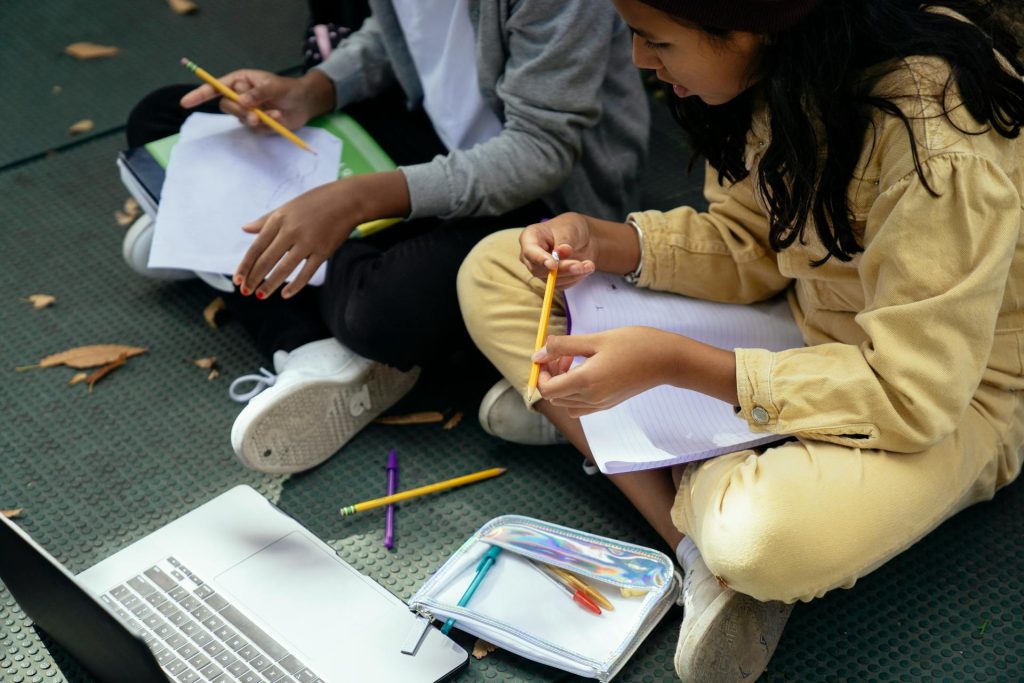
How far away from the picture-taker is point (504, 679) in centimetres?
103

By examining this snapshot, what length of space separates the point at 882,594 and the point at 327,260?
737 mm

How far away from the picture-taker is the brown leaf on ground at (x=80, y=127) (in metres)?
1.80

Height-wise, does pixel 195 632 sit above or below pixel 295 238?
below

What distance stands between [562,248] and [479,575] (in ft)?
1.13

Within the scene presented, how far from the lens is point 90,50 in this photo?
78.6 inches

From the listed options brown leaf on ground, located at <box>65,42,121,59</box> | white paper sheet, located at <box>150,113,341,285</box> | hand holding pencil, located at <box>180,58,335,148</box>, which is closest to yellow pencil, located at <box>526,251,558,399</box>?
white paper sheet, located at <box>150,113,341,285</box>

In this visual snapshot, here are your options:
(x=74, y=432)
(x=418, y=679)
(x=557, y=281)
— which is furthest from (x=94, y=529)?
(x=557, y=281)

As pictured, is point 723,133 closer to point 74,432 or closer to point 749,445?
point 749,445

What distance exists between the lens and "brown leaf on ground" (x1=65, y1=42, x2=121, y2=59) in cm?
199

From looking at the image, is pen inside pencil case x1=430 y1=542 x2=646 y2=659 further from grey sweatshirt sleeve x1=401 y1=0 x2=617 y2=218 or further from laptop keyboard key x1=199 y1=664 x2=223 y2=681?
grey sweatshirt sleeve x1=401 y1=0 x2=617 y2=218

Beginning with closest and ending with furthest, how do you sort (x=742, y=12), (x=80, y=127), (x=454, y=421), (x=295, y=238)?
1. (x=742, y=12)
2. (x=295, y=238)
3. (x=454, y=421)
4. (x=80, y=127)

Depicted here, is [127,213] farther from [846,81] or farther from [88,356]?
[846,81]

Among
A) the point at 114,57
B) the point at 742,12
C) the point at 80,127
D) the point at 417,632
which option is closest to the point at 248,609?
the point at 417,632

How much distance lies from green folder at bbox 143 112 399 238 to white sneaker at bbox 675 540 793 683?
686 mm
